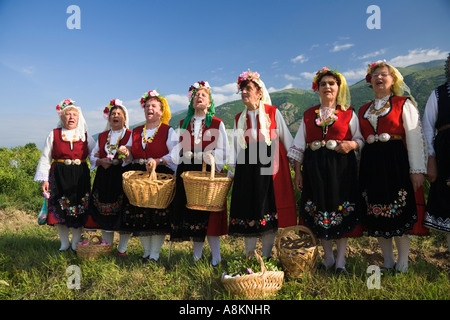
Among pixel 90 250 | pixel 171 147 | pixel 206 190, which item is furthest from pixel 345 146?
pixel 90 250

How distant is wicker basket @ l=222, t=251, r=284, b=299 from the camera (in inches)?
101

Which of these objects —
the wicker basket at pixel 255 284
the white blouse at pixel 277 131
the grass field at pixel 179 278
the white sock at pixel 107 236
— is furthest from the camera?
the white sock at pixel 107 236

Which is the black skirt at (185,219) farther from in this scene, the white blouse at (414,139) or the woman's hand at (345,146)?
the white blouse at (414,139)

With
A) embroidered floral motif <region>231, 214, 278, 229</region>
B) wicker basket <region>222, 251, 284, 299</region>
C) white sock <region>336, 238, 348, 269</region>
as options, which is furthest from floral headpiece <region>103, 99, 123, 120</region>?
white sock <region>336, 238, 348, 269</region>

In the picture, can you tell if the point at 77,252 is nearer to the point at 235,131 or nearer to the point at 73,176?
the point at 73,176

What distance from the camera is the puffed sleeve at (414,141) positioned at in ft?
9.31

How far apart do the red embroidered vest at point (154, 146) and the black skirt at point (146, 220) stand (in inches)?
5.8

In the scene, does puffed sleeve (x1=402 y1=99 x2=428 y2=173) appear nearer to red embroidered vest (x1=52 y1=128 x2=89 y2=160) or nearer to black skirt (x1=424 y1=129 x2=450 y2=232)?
black skirt (x1=424 y1=129 x2=450 y2=232)

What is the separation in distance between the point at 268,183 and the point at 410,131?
1412 mm

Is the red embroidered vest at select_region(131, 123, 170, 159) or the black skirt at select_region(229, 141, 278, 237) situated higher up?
the red embroidered vest at select_region(131, 123, 170, 159)

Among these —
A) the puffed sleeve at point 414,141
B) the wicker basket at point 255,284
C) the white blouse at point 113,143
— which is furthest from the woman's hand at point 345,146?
the white blouse at point 113,143

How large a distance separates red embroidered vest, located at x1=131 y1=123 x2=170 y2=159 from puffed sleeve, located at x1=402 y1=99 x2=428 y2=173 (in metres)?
2.57

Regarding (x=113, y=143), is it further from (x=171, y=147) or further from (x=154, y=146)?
(x=171, y=147)
